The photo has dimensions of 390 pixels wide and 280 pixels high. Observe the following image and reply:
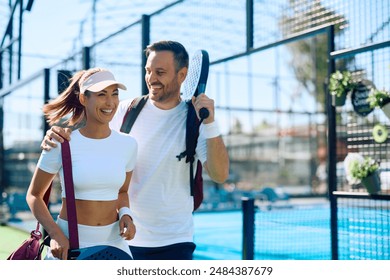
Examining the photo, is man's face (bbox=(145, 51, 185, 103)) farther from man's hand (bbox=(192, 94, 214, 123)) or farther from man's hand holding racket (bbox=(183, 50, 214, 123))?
man's hand (bbox=(192, 94, 214, 123))

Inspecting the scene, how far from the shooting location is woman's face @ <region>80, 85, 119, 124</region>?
2.02 metres

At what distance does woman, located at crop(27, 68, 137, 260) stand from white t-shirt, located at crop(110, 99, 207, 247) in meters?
0.16

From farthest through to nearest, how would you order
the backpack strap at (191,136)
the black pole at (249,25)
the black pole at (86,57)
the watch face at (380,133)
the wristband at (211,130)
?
1. the black pole at (86,57)
2. the black pole at (249,25)
3. the watch face at (380,133)
4. the backpack strap at (191,136)
5. the wristband at (211,130)

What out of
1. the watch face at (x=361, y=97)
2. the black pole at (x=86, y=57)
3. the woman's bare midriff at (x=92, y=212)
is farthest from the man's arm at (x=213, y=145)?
the black pole at (x=86, y=57)

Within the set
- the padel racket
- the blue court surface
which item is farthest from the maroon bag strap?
the blue court surface

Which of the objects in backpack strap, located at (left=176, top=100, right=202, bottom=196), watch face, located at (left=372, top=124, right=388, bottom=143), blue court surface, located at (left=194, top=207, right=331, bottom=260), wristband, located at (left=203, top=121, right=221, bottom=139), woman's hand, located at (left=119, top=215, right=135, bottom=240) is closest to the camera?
woman's hand, located at (left=119, top=215, right=135, bottom=240)

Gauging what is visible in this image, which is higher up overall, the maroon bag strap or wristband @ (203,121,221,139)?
wristband @ (203,121,221,139)

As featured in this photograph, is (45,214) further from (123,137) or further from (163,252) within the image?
(163,252)

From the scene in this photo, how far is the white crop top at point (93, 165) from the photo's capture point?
1937 millimetres

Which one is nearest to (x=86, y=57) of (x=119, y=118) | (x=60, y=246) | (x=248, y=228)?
(x=248, y=228)

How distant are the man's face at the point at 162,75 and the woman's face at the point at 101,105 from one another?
0.24m

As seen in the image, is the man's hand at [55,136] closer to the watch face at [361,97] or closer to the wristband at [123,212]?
the wristband at [123,212]
